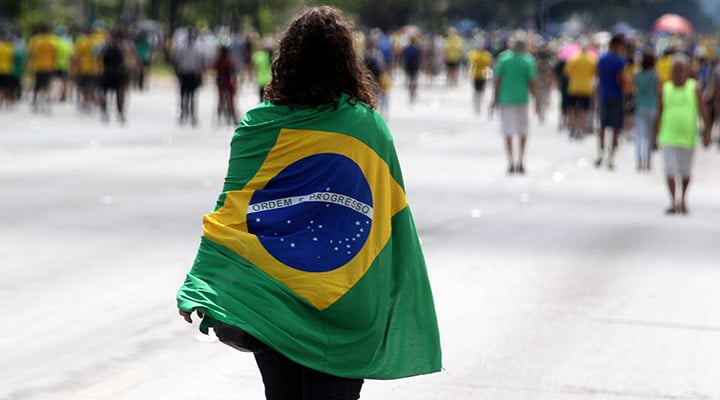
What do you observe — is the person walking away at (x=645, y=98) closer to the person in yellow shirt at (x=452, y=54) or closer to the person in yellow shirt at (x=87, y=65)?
the person in yellow shirt at (x=87, y=65)

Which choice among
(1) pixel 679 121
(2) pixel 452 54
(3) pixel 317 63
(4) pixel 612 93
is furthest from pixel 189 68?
(3) pixel 317 63

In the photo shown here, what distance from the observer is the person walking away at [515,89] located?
19391 mm

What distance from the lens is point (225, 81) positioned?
94.4ft

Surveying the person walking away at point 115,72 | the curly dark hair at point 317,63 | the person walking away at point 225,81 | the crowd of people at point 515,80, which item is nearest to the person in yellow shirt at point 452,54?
the crowd of people at point 515,80

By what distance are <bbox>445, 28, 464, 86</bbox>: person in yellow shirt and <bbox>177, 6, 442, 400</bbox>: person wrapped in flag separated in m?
43.2

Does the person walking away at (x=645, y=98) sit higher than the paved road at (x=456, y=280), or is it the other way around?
the person walking away at (x=645, y=98)

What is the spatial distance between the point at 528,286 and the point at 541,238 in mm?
2763

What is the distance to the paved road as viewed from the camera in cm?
741

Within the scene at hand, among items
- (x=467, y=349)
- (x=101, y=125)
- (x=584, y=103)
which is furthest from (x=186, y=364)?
(x=101, y=125)

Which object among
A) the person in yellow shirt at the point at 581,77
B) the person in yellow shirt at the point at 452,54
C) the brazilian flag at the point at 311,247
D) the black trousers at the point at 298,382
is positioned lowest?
the person in yellow shirt at the point at 452,54

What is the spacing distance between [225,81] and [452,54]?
2066 cm

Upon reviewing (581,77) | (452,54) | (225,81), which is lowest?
(452,54)

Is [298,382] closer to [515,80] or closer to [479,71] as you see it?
[515,80]

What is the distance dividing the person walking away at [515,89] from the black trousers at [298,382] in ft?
49.7
